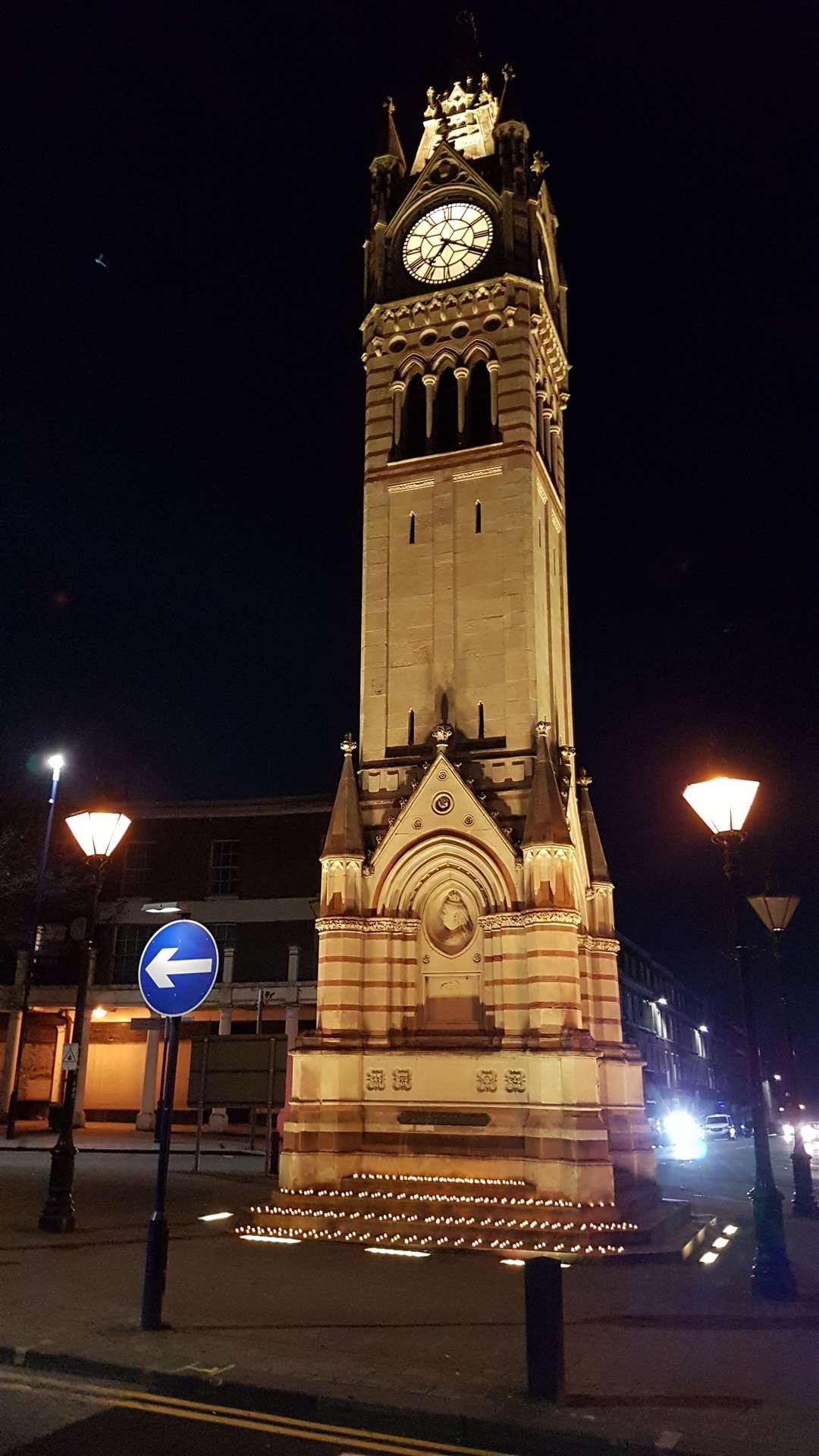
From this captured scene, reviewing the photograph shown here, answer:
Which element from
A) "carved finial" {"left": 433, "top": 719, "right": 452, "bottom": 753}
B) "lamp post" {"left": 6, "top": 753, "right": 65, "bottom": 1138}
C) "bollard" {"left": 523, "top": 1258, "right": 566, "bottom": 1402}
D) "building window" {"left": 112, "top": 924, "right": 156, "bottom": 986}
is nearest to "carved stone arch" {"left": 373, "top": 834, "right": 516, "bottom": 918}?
"carved finial" {"left": 433, "top": 719, "right": 452, "bottom": 753}

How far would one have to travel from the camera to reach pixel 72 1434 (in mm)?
7633

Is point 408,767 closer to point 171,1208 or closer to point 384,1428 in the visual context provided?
point 171,1208

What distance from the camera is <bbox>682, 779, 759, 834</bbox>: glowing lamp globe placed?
568 inches

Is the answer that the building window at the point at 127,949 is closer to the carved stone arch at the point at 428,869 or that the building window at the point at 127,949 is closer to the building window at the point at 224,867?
the building window at the point at 224,867

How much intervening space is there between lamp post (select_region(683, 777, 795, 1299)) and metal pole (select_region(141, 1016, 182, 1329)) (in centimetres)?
726

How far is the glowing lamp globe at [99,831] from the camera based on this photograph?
1672 cm

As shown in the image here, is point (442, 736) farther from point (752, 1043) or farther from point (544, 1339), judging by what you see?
point (544, 1339)

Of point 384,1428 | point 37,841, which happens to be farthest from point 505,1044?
point 37,841

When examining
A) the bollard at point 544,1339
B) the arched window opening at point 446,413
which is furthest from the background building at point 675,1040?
the bollard at point 544,1339

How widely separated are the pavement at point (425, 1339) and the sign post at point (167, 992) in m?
0.57

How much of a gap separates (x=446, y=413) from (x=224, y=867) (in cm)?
2609

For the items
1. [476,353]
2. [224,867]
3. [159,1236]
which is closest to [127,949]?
[224,867]

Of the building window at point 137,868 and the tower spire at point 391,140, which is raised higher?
the tower spire at point 391,140

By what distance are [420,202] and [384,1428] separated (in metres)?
27.1
